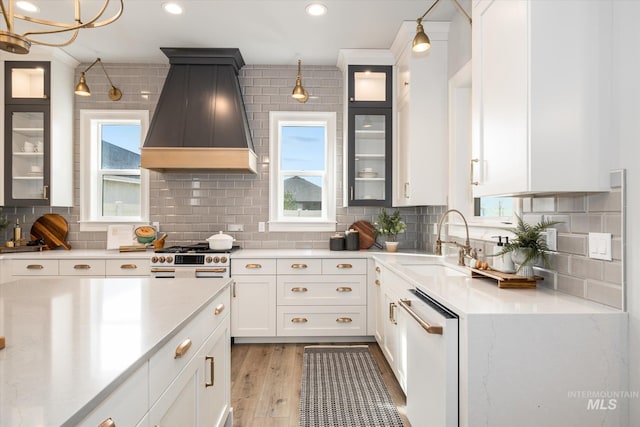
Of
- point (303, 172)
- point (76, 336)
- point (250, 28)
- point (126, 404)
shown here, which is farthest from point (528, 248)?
point (250, 28)

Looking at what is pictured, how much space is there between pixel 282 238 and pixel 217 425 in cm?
239

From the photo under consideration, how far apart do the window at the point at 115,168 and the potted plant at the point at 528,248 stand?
146 inches

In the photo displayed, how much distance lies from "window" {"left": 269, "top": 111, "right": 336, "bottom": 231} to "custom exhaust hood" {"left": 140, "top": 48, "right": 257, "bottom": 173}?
0.43m

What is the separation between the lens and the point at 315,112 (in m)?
4.03

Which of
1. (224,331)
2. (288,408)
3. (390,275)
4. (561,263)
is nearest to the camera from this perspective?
(561,263)

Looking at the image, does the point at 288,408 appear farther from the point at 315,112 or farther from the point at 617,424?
the point at 315,112

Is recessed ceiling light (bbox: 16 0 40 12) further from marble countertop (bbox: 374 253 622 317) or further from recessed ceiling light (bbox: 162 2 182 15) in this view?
marble countertop (bbox: 374 253 622 317)

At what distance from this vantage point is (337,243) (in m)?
3.78

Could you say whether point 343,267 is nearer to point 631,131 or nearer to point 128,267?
point 128,267

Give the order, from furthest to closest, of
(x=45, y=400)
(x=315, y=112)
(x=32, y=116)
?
(x=315, y=112) → (x=32, y=116) → (x=45, y=400)

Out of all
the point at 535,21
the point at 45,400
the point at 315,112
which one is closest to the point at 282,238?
the point at 315,112

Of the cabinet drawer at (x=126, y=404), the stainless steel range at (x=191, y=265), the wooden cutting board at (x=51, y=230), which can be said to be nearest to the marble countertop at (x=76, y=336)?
the cabinet drawer at (x=126, y=404)

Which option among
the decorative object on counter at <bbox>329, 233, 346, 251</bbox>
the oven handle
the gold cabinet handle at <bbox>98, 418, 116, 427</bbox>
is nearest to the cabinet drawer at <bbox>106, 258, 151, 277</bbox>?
the decorative object on counter at <bbox>329, 233, 346, 251</bbox>

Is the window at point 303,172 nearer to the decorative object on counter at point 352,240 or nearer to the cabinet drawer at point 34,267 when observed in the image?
the decorative object on counter at point 352,240
